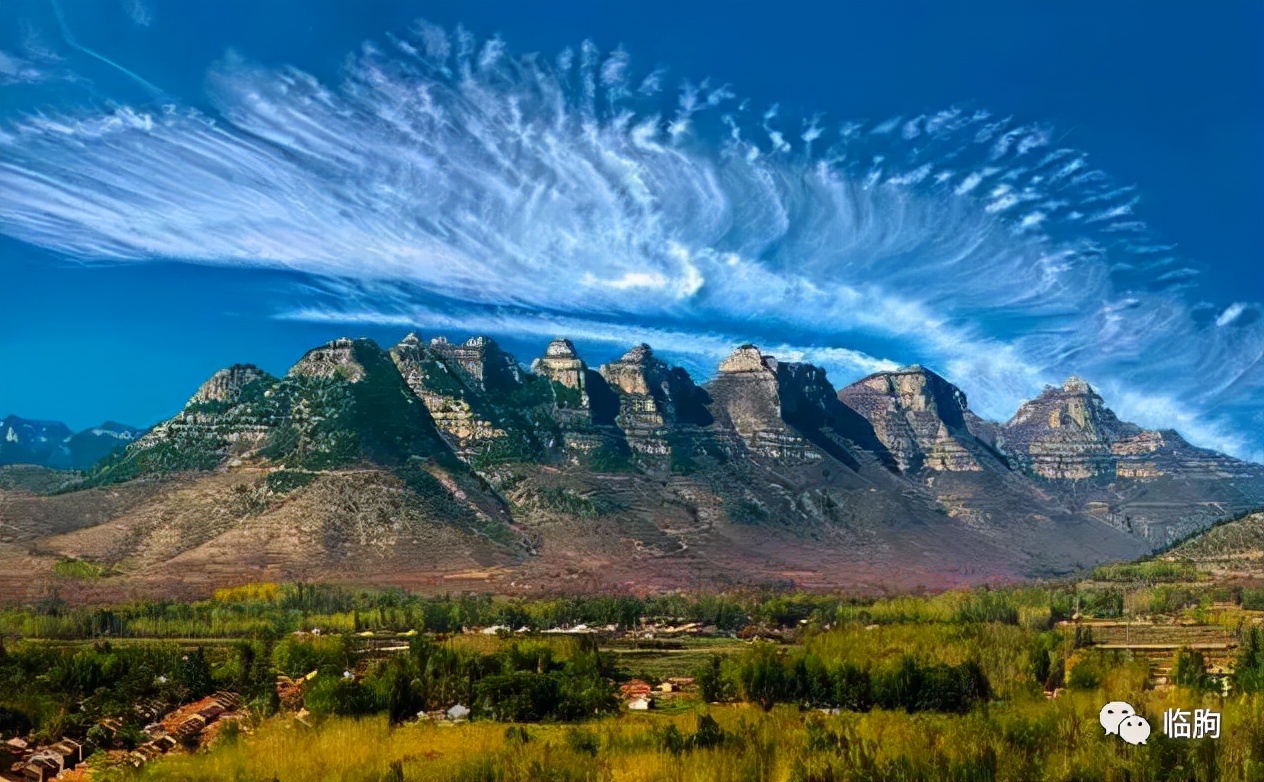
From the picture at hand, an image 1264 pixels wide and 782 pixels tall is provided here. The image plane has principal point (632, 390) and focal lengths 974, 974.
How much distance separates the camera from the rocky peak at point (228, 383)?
190000 millimetres

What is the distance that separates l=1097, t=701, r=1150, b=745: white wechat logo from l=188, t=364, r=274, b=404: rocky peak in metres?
178

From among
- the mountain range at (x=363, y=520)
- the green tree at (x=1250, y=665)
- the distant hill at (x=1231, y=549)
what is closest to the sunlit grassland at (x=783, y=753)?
the green tree at (x=1250, y=665)

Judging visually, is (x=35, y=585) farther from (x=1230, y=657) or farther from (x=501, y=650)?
(x=1230, y=657)

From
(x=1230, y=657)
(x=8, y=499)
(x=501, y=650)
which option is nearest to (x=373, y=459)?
(x=8, y=499)

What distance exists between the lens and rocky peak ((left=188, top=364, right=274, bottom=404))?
19000 cm

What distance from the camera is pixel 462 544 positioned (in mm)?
147000

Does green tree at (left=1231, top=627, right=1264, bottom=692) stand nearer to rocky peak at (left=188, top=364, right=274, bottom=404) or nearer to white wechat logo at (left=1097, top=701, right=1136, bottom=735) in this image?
white wechat logo at (left=1097, top=701, right=1136, bottom=735)

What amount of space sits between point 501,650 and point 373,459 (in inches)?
3966

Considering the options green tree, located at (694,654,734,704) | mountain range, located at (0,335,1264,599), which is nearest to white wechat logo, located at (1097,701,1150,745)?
green tree, located at (694,654,734,704)

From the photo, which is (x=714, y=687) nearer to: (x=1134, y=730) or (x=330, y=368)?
→ (x=1134, y=730)

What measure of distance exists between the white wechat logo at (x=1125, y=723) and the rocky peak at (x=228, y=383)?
178 m

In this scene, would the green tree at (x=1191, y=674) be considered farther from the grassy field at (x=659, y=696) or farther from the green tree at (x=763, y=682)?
the green tree at (x=763, y=682)

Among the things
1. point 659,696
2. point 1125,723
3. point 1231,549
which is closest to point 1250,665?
point 1125,723

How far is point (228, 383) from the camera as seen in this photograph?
193 m
